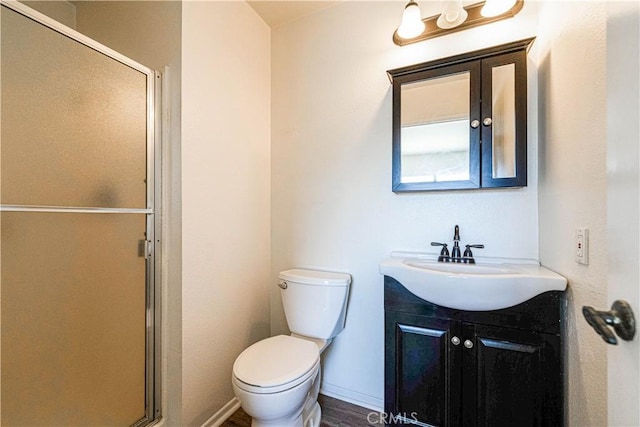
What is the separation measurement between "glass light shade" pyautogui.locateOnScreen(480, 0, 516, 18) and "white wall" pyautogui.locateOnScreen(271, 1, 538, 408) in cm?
7

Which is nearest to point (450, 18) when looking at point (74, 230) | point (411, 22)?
point (411, 22)

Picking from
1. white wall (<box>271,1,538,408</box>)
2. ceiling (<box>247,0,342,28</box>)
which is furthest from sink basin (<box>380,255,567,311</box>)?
ceiling (<box>247,0,342,28</box>)

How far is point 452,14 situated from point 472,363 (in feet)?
5.10

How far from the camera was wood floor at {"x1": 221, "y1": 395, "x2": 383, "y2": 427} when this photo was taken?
1391 millimetres

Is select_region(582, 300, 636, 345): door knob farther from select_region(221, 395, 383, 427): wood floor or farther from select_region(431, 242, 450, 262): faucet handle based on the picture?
select_region(221, 395, 383, 427): wood floor

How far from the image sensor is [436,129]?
1327mm

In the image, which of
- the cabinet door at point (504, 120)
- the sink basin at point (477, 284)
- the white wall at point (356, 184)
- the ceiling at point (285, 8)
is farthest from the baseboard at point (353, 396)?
the ceiling at point (285, 8)

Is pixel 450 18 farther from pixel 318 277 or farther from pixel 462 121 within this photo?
pixel 318 277

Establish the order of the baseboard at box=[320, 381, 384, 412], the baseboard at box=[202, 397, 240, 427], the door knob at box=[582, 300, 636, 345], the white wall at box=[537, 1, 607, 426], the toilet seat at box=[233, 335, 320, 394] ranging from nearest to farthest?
the door knob at box=[582, 300, 636, 345]
the white wall at box=[537, 1, 607, 426]
the toilet seat at box=[233, 335, 320, 394]
the baseboard at box=[202, 397, 240, 427]
the baseboard at box=[320, 381, 384, 412]

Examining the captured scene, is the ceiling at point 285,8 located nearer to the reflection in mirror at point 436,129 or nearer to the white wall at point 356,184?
the white wall at point 356,184

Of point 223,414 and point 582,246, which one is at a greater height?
point 582,246

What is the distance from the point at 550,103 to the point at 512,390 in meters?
1.15

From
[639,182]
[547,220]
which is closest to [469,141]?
[547,220]

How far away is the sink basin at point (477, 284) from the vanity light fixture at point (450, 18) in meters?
1.18
